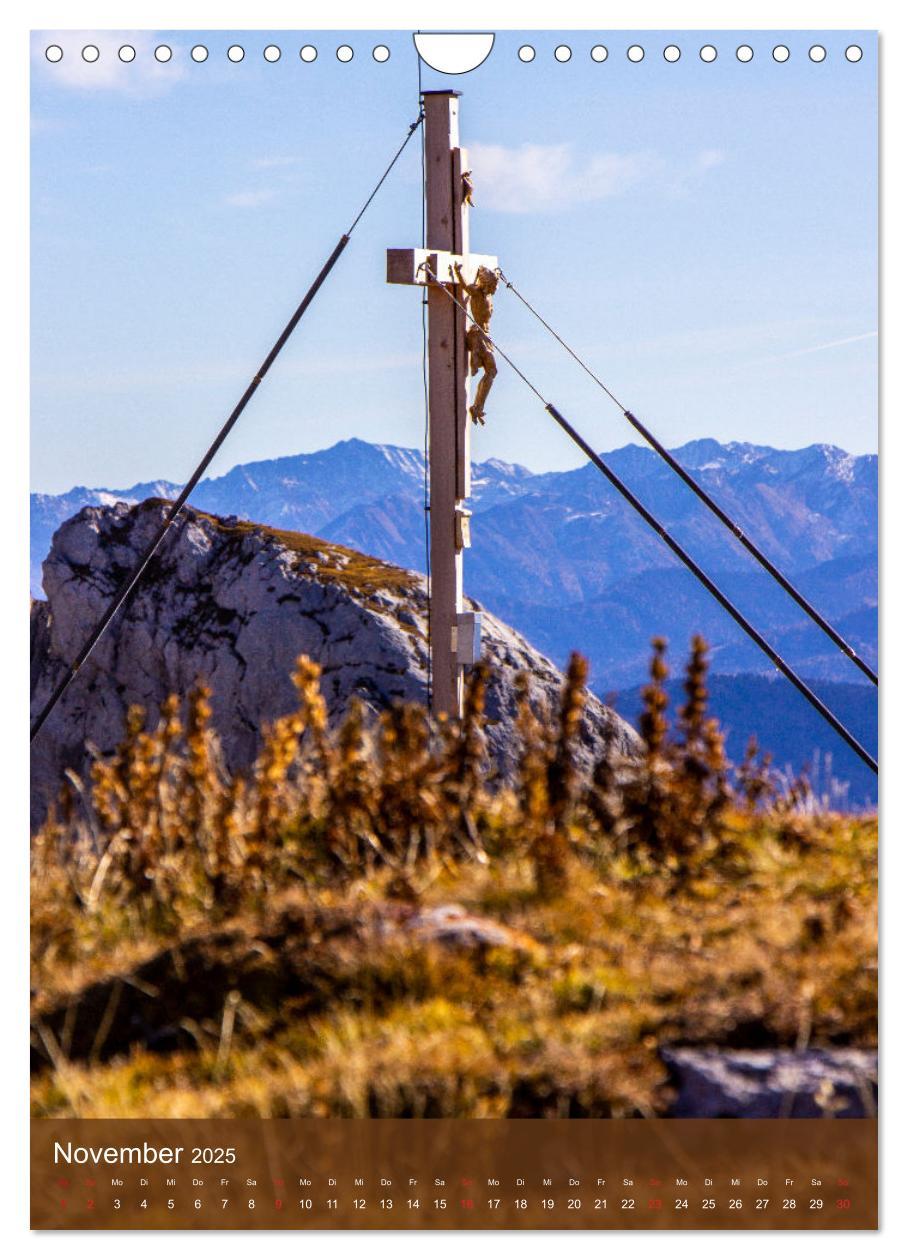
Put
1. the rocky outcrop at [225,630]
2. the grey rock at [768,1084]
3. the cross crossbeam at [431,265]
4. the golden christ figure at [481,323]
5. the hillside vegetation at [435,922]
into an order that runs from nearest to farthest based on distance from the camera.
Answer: the grey rock at [768,1084] < the hillside vegetation at [435,922] < the cross crossbeam at [431,265] < the golden christ figure at [481,323] < the rocky outcrop at [225,630]

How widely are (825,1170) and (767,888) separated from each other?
1.34 m

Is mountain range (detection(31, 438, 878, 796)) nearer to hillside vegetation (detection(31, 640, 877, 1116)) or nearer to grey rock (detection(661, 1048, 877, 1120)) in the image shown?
hillside vegetation (detection(31, 640, 877, 1116))

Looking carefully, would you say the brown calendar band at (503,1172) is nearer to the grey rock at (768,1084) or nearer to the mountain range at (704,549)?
the grey rock at (768,1084)

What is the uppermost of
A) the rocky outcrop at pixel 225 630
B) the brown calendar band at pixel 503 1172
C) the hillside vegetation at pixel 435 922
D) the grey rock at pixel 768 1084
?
the rocky outcrop at pixel 225 630

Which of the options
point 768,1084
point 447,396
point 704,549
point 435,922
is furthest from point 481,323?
point 704,549

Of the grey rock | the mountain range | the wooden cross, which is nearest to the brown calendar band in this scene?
the grey rock

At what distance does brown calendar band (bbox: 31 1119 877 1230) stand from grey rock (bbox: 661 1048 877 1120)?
41 mm

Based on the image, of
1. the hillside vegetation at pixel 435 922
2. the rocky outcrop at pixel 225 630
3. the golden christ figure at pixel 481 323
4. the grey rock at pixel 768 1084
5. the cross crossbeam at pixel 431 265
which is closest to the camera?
the grey rock at pixel 768 1084

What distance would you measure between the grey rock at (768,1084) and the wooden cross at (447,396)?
347 cm

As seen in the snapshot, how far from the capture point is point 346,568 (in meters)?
21.5

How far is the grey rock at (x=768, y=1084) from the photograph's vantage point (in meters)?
4.57

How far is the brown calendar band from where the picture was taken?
461 cm

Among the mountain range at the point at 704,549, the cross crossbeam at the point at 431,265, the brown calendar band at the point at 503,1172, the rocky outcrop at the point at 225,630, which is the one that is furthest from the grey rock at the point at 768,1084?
the rocky outcrop at the point at 225,630

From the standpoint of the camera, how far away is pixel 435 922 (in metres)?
5.33
